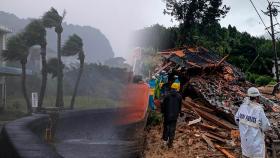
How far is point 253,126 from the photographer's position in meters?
8.14

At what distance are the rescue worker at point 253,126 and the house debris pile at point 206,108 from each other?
3.24m

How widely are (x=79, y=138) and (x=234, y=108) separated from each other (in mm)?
7343

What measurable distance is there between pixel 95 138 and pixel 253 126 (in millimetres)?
12412

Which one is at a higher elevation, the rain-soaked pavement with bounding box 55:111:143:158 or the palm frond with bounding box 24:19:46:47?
the palm frond with bounding box 24:19:46:47

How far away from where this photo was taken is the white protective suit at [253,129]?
26.6ft

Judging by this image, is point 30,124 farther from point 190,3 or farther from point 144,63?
point 190,3

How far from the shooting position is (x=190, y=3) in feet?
131

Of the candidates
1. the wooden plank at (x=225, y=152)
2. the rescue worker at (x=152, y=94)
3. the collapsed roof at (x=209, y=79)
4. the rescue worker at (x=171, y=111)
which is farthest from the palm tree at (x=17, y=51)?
the wooden plank at (x=225, y=152)

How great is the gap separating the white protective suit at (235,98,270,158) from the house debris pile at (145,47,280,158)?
3239 millimetres

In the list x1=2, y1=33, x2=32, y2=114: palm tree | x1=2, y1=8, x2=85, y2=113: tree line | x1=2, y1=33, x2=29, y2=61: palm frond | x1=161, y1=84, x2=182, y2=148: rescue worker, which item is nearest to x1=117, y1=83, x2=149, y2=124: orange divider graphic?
x1=161, y1=84, x2=182, y2=148: rescue worker

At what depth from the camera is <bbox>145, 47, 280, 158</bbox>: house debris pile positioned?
1198cm

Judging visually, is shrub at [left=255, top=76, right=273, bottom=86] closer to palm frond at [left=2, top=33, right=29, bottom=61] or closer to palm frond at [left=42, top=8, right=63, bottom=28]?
palm frond at [left=42, top=8, right=63, bottom=28]

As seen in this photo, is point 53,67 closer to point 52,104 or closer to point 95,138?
point 52,104

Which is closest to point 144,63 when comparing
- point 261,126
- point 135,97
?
point 135,97
